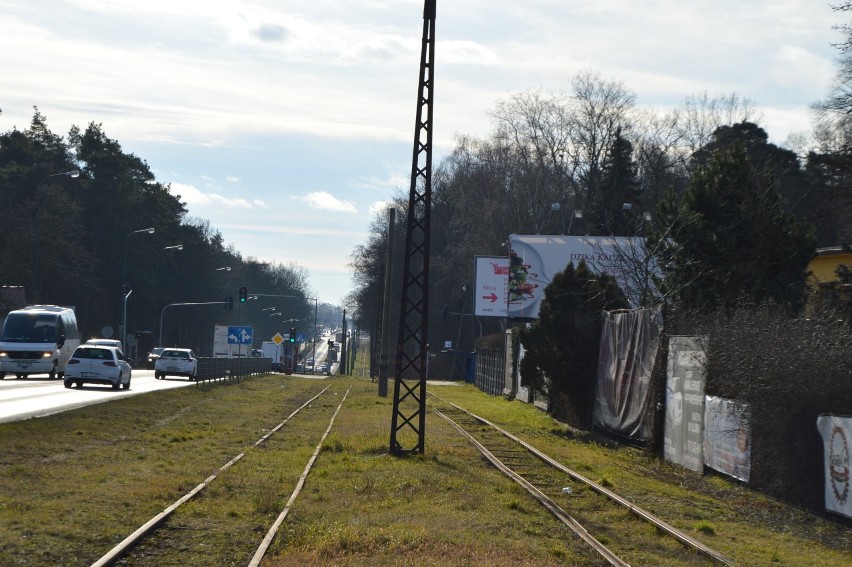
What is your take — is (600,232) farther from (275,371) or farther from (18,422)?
(18,422)

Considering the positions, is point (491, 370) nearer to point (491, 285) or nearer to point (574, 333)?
point (491, 285)

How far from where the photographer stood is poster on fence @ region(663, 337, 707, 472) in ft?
62.6

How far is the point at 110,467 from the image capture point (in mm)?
16875

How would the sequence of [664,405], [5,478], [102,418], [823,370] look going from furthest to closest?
[102,418] < [664,405] < [823,370] < [5,478]

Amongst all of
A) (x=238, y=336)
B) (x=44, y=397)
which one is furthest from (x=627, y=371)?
(x=238, y=336)

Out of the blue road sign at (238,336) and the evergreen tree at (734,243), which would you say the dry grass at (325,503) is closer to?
the evergreen tree at (734,243)

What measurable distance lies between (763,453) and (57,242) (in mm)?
67388

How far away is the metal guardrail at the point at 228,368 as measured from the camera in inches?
1988

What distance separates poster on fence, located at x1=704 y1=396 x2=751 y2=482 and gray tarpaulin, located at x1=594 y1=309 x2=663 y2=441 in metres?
4.24

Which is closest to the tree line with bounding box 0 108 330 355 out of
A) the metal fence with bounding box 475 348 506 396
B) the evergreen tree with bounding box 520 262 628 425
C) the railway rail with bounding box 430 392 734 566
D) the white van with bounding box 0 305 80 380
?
the white van with bounding box 0 305 80 380

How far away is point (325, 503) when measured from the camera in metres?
14.1

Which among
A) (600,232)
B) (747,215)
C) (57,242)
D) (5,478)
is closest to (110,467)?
(5,478)

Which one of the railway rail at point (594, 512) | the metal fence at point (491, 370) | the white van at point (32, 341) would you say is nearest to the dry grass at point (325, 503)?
the railway rail at point (594, 512)

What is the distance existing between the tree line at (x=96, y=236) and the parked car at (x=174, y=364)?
35.5 feet
